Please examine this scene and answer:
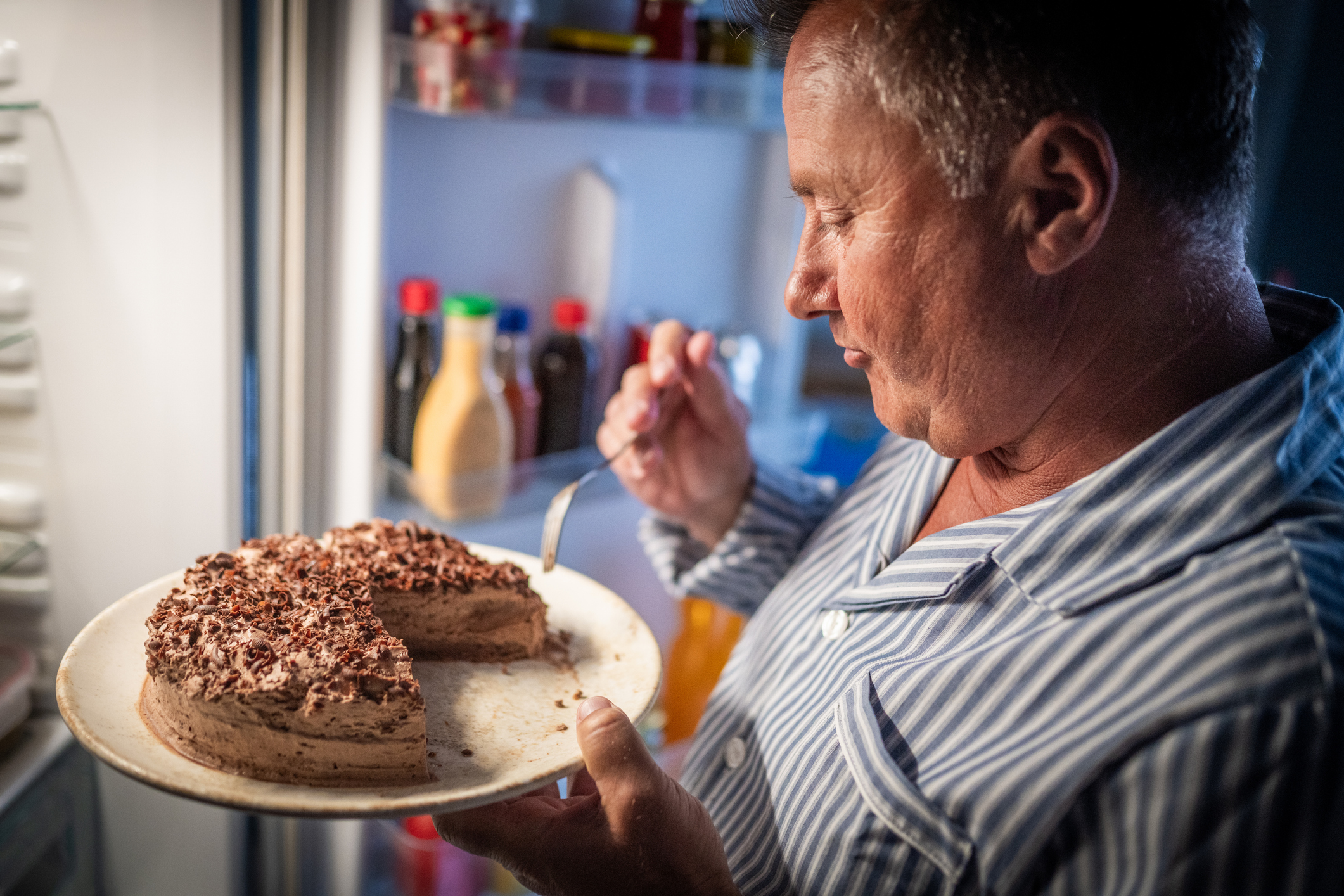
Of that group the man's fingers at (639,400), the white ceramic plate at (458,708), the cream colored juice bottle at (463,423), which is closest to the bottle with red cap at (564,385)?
the cream colored juice bottle at (463,423)

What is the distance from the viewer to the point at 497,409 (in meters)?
1.57

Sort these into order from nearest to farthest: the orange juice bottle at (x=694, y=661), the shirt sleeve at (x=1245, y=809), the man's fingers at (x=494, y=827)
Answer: the shirt sleeve at (x=1245, y=809) → the man's fingers at (x=494, y=827) → the orange juice bottle at (x=694, y=661)

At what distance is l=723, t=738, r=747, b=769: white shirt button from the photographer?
101 centimetres

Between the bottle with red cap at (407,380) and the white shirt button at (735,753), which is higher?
the bottle with red cap at (407,380)

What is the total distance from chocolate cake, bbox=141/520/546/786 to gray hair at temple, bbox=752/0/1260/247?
65cm

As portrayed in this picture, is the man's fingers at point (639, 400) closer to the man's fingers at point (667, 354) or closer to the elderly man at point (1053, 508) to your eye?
the man's fingers at point (667, 354)

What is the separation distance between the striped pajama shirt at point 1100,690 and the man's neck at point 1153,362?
0.09 feet

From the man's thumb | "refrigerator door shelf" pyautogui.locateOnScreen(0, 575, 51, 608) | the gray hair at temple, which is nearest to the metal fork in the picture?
the man's thumb

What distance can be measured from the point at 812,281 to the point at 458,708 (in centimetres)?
54

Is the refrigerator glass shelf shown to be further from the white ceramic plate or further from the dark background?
the dark background

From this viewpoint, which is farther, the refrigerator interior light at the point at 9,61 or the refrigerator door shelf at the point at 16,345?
the refrigerator door shelf at the point at 16,345

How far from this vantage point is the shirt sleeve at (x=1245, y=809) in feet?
2.05

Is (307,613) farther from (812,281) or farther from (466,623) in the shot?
(812,281)

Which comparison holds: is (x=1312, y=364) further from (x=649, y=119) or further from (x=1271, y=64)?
(x=1271, y=64)
